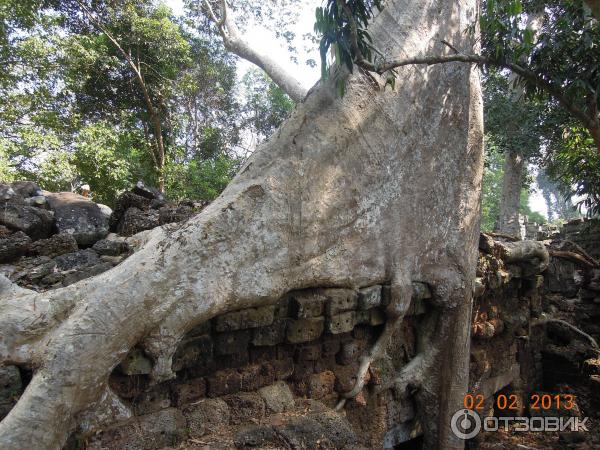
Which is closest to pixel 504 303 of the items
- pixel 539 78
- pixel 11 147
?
pixel 539 78

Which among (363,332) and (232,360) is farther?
(363,332)

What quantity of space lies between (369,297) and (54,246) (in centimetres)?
192

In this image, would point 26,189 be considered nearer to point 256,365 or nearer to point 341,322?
point 256,365

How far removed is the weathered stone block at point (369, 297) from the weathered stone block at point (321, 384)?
0.46 meters

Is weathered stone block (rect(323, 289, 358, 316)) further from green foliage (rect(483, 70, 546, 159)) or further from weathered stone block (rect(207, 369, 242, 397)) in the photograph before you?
green foliage (rect(483, 70, 546, 159))

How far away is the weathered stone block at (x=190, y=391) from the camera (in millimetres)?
2068

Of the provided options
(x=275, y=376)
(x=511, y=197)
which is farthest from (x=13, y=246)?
(x=511, y=197)

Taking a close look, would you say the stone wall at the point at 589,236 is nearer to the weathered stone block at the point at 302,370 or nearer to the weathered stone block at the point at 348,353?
the weathered stone block at the point at 348,353

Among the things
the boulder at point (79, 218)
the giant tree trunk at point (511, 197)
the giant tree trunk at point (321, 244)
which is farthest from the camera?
the giant tree trunk at point (511, 197)

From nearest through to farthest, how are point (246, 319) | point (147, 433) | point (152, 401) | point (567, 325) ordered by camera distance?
point (147, 433) → point (152, 401) → point (246, 319) → point (567, 325)

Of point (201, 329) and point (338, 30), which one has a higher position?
point (338, 30)

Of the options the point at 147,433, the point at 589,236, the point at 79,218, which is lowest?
the point at 147,433

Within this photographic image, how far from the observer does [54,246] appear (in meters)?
2.61

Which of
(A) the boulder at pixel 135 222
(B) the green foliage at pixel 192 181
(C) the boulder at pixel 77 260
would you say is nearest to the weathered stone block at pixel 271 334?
(C) the boulder at pixel 77 260
